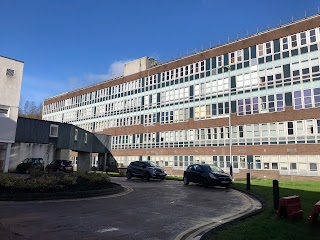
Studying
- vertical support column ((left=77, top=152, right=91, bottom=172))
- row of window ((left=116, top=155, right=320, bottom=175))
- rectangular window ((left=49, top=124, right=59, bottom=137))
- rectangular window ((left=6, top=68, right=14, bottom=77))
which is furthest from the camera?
vertical support column ((left=77, top=152, right=91, bottom=172))

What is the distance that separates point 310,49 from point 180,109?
2060cm

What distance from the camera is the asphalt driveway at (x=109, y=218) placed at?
7.07 meters

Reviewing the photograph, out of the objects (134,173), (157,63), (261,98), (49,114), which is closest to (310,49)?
(261,98)

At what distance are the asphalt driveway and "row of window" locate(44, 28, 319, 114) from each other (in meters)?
30.3

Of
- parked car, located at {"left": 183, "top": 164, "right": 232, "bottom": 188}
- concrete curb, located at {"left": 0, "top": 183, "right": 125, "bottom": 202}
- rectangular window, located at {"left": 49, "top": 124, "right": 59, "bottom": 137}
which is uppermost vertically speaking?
rectangular window, located at {"left": 49, "top": 124, "right": 59, "bottom": 137}

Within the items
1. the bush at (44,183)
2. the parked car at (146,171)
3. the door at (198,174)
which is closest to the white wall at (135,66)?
the parked car at (146,171)

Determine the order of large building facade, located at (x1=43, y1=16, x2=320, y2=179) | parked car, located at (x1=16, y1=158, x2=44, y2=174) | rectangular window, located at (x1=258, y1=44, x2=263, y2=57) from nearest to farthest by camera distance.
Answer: parked car, located at (x1=16, y1=158, x2=44, y2=174), large building facade, located at (x1=43, y1=16, x2=320, y2=179), rectangular window, located at (x1=258, y1=44, x2=263, y2=57)

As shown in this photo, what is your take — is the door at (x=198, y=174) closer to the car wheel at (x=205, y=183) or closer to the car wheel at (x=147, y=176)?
the car wheel at (x=205, y=183)

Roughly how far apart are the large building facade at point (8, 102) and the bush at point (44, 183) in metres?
10.5

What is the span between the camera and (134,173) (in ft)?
90.3

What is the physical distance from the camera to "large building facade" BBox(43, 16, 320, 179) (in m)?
35.6

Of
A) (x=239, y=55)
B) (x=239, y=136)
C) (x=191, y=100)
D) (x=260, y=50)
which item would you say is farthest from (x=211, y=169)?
(x=191, y=100)

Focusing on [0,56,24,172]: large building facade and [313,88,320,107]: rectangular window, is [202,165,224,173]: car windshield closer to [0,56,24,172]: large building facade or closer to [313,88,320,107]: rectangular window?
[0,56,24,172]: large building facade

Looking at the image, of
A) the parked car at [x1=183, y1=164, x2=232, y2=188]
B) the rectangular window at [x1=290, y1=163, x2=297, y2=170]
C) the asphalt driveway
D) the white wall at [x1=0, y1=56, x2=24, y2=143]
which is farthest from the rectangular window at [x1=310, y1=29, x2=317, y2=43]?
the white wall at [x1=0, y1=56, x2=24, y2=143]
